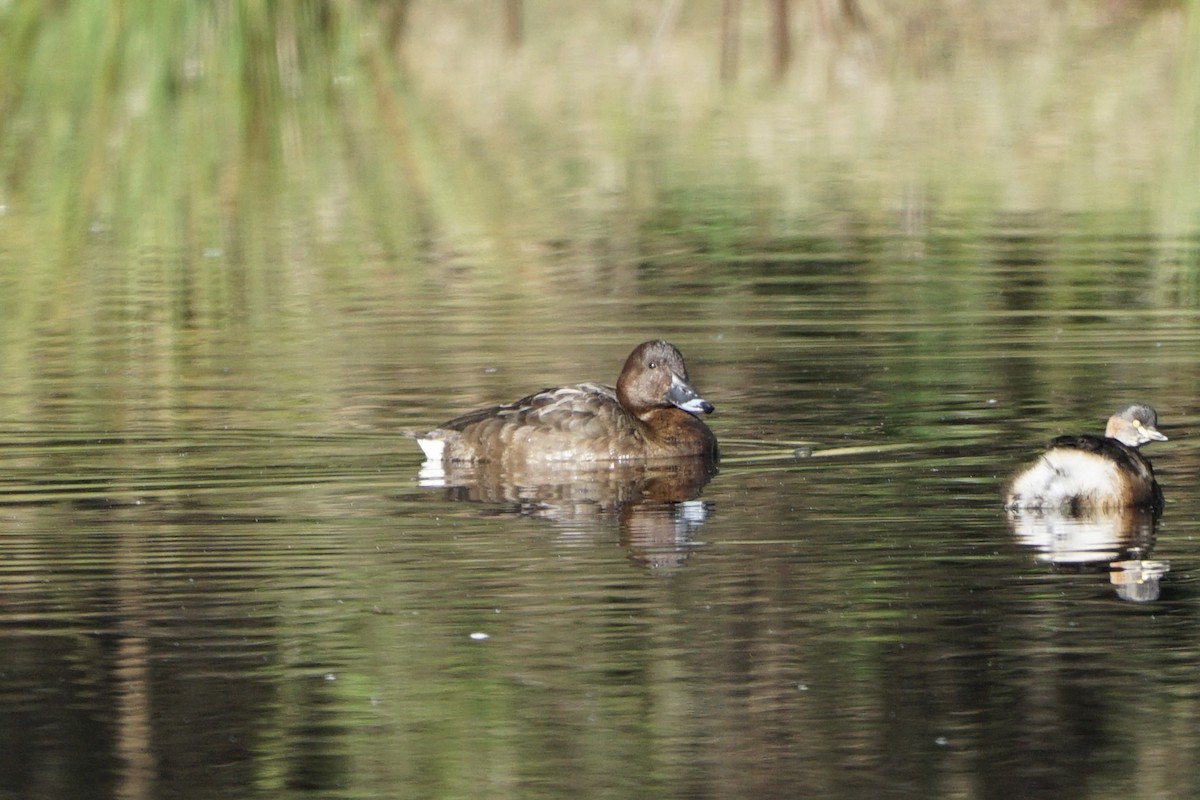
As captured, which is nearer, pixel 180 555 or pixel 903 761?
pixel 903 761

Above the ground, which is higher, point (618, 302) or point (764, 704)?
point (618, 302)

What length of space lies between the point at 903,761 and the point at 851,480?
11.7 ft

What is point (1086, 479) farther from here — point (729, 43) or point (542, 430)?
point (729, 43)

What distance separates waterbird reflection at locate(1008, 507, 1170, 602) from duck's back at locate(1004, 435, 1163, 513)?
0.13ft

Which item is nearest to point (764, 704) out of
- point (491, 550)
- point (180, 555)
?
point (491, 550)

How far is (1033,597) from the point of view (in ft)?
25.1

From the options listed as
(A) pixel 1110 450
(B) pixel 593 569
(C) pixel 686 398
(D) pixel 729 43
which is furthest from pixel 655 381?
(D) pixel 729 43

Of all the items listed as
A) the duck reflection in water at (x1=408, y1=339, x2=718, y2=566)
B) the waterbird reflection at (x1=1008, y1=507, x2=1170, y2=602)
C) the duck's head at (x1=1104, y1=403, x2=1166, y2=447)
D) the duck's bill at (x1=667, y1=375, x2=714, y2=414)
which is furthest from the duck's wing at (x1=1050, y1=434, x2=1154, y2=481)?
the duck's bill at (x1=667, y1=375, x2=714, y2=414)

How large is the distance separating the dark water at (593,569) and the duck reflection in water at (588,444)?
76 millimetres

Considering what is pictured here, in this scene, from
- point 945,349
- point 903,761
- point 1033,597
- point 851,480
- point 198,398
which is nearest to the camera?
point 903,761

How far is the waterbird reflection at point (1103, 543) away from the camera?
7.90 metres

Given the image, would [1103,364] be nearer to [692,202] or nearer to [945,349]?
[945,349]

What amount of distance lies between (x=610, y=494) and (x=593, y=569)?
1.88 m

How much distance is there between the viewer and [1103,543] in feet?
28.0
